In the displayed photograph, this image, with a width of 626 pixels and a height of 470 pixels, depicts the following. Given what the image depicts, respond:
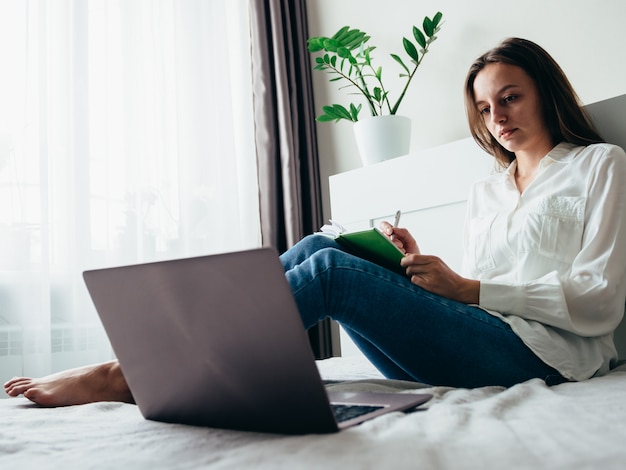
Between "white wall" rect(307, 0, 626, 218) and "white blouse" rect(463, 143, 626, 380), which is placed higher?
"white wall" rect(307, 0, 626, 218)

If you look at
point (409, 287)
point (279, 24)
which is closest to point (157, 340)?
point (409, 287)

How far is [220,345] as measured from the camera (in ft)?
2.49

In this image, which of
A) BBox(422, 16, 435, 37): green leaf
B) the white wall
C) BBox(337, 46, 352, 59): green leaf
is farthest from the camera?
BBox(337, 46, 352, 59): green leaf

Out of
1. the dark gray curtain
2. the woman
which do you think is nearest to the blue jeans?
the woman

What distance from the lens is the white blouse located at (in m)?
1.15

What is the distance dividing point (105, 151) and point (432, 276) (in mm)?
1517

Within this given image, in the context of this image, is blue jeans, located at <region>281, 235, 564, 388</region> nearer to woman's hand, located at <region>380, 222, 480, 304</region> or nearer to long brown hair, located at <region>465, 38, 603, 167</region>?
woman's hand, located at <region>380, 222, 480, 304</region>

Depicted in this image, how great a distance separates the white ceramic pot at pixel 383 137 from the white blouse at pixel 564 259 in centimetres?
79

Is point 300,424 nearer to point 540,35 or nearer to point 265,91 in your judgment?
point 540,35

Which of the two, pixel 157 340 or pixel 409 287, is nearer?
pixel 157 340

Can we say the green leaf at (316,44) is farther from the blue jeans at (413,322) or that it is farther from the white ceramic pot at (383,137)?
the blue jeans at (413,322)

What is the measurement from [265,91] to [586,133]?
1.52m

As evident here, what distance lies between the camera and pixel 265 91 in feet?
8.70

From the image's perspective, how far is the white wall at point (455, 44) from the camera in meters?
1.93
